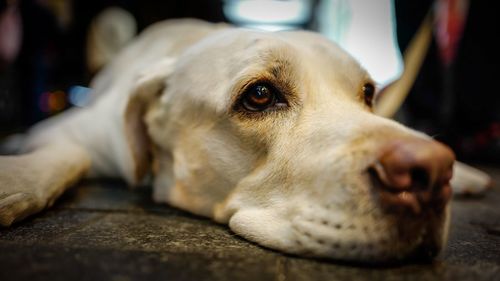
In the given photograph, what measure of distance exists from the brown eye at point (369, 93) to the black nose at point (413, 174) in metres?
0.91

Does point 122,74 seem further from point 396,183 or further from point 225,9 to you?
point 225,9

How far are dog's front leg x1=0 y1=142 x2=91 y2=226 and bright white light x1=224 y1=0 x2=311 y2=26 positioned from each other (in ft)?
21.0

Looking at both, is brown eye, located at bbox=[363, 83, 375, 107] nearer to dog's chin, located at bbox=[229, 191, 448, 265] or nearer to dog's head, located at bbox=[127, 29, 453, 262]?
dog's head, located at bbox=[127, 29, 453, 262]

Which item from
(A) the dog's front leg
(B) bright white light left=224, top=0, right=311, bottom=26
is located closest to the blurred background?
(B) bright white light left=224, top=0, right=311, bottom=26

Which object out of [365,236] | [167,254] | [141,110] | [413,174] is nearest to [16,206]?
[167,254]

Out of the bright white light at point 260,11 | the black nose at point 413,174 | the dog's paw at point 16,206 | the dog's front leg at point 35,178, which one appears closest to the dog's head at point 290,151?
the black nose at point 413,174

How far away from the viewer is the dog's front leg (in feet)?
5.03

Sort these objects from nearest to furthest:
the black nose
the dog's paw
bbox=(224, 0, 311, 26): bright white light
→ the black nose
the dog's paw
bbox=(224, 0, 311, 26): bright white light

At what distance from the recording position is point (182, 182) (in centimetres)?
192

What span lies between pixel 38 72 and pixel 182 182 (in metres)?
5.98

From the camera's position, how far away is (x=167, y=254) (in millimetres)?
1277

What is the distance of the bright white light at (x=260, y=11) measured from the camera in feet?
26.8

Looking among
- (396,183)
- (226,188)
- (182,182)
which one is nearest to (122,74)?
(182,182)

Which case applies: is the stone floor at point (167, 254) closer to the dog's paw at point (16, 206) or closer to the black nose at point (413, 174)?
the dog's paw at point (16, 206)
